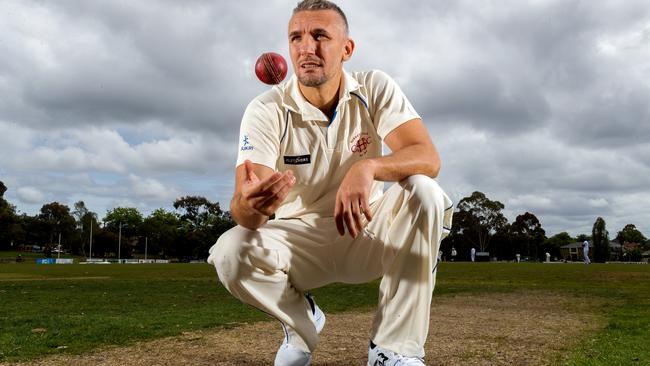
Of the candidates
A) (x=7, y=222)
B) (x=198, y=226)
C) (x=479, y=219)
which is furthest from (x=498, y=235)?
(x=7, y=222)

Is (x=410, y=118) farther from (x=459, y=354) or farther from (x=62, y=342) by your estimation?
(x=62, y=342)

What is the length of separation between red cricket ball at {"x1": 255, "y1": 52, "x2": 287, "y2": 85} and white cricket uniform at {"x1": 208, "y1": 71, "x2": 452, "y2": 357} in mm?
249

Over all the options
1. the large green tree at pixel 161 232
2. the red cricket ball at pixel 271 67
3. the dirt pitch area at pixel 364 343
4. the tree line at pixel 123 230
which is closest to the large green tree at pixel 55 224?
the tree line at pixel 123 230

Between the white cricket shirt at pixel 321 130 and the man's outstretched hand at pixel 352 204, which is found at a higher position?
the white cricket shirt at pixel 321 130

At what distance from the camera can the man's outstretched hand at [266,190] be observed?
8.57 ft

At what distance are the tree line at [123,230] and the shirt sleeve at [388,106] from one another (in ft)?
336

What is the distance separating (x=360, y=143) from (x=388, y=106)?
0.99 feet

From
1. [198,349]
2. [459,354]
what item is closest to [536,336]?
[459,354]

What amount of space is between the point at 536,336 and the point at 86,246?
125249 mm

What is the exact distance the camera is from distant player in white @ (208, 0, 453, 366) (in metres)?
3.13

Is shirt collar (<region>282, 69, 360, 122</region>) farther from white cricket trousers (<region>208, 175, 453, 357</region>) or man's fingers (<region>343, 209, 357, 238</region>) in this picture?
man's fingers (<region>343, 209, 357, 238</region>)

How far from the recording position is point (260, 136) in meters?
3.47

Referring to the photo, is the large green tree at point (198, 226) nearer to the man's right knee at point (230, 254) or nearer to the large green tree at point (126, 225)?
the large green tree at point (126, 225)

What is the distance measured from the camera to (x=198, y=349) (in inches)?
202
